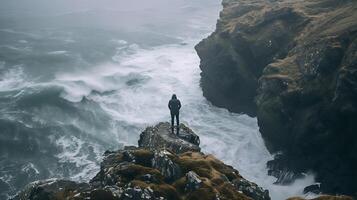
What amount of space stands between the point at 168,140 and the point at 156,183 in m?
10.6

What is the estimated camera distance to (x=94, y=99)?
70375 mm

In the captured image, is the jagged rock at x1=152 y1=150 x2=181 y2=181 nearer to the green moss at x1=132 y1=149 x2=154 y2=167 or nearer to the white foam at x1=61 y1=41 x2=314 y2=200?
the green moss at x1=132 y1=149 x2=154 y2=167

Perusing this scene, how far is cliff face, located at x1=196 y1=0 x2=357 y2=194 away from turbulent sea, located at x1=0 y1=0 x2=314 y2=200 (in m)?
3.05

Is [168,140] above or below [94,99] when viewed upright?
above

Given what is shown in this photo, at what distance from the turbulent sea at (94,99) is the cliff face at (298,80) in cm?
305

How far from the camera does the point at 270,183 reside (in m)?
46.5

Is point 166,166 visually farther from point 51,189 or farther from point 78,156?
point 78,156

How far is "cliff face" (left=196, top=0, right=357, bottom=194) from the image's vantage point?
4359cm

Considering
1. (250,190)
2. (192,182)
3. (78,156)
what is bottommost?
(78,156)

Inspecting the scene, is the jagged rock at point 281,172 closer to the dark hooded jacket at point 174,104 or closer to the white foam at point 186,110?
the white foam at point 186,110

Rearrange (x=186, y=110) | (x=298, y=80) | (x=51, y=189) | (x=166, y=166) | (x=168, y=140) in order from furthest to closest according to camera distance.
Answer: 1. (x=186, y=110)
2. (x=298, y=80)
3. (x=168, y=140)
4. (x=166, y=166)
5. (x=51, y=189)

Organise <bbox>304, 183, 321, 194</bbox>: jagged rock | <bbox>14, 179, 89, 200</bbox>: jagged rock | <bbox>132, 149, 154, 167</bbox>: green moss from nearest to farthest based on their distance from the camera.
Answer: <bbox>14, 179, 89, 200</bbox>: jagged rock < <bbox>132, 149, 154, 167</bbox>: green moss < <bbox>304, 183, 321, 194</bbox>: jagged rock

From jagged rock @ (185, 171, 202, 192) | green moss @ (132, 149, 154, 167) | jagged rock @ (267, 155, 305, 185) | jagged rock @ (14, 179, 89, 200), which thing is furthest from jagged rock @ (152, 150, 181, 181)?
jagged rock @ (267, 155, 305, 185)

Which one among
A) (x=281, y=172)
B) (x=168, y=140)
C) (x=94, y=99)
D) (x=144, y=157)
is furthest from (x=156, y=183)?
(x=94, y=99)
